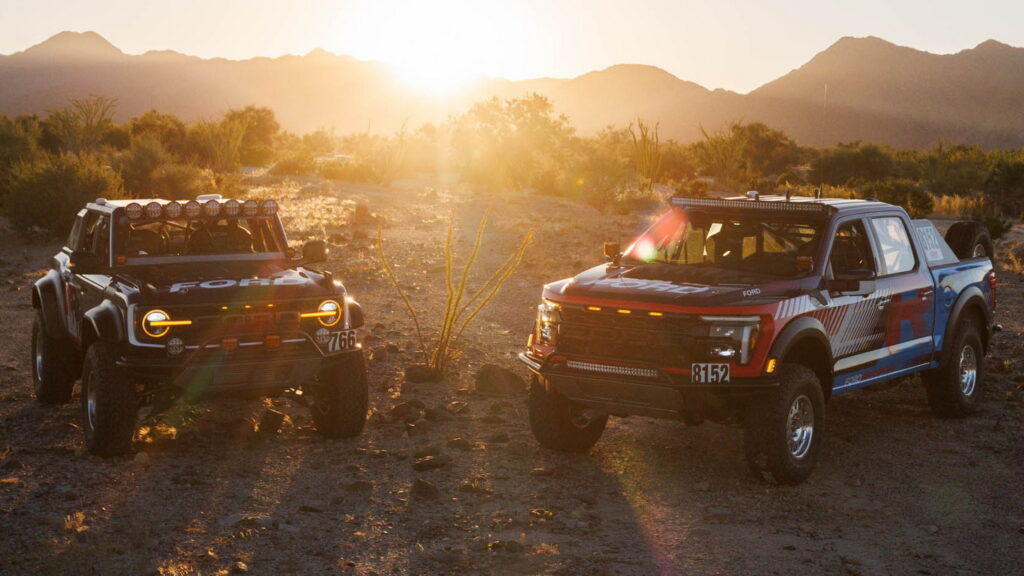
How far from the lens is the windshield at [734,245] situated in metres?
8.02

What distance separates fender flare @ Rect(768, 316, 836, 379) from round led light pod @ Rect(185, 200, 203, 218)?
4.42 m

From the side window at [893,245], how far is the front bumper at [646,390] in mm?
2085

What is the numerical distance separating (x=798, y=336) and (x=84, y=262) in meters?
5.07

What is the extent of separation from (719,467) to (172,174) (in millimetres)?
23251

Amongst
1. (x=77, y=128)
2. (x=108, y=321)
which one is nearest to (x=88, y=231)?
(x=108, y=321)

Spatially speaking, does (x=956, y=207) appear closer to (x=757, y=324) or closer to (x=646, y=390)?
(x=757, y=324)

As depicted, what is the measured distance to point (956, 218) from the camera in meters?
29.5

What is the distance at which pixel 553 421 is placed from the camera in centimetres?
814

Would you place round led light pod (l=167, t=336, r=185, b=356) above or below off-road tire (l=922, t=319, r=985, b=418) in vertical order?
above

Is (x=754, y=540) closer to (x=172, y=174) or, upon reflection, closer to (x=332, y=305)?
(x=332, y=305)

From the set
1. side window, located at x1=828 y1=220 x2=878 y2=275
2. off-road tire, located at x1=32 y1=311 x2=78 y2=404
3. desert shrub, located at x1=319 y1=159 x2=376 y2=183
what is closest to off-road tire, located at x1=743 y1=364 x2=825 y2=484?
side window, located at x1=828 y1=220 x2=878 y2=275

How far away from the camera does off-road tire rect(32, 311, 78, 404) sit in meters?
9.46

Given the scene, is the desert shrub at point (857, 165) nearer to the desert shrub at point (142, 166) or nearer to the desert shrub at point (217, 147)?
the desert shrub at point (217, 147)

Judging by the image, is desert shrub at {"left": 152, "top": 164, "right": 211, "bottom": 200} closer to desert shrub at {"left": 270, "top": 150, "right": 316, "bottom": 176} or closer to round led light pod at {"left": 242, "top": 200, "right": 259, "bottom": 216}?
desert shrub at {"left": 270, "top": 150, "right": 316, "bottom": 176}
